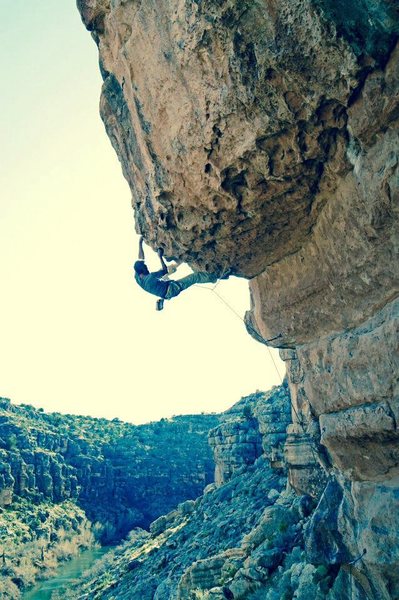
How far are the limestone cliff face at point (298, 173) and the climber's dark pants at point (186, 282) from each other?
13.1 inches

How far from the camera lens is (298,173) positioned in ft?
17.0

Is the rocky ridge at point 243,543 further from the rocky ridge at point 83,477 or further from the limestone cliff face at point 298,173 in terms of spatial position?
the rocky ridge at point 83,477

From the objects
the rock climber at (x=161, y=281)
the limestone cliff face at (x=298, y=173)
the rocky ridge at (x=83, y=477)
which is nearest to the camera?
the limestone cliff face at (x=298, y=173)

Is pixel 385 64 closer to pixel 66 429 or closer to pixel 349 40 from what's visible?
pixel 349 40

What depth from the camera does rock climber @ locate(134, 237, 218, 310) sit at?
24.1 feet

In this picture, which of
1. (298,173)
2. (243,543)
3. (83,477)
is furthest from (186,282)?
(83,477)

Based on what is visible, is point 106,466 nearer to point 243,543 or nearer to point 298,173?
point 243,543

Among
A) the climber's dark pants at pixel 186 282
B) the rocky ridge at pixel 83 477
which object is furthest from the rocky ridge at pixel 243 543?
the rocky ridge at pixel 83 477

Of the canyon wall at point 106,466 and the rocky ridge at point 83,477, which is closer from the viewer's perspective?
the rocky ridge at point 83,477

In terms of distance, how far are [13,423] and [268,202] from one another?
50710mm

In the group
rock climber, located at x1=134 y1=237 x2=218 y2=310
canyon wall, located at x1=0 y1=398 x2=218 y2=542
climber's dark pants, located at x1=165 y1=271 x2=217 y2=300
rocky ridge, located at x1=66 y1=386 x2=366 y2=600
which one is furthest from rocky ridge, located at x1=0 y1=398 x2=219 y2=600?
climber's dark pants, located at x1=165 y1=271 x2=217 y2=300

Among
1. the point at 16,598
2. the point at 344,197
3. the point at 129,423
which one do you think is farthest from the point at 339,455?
the point at 129,423

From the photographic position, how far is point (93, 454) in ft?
179

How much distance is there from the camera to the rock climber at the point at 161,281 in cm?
734
